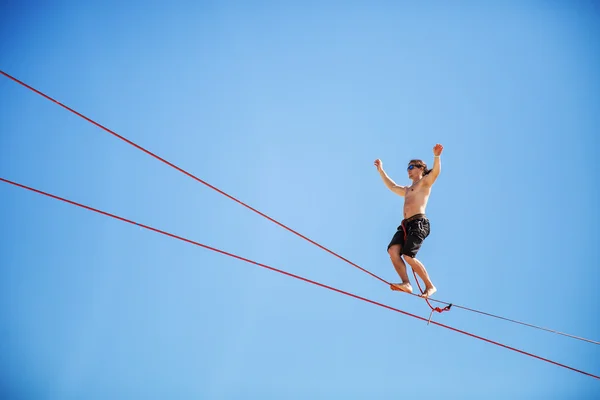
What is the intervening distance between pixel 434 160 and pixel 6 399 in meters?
65.6

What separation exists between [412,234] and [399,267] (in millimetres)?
513

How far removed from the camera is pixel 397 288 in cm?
653

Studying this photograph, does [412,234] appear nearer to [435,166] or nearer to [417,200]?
[417,200]

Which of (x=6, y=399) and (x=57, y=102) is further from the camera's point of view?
(x=6, y=399)

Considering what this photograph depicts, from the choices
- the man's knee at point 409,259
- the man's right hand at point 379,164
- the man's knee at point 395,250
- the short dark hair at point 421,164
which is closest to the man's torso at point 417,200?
the short dark hair at point 421,164

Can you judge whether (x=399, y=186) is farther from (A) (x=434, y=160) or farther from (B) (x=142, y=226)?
(B) (x=142, y=226)

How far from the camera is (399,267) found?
22.5 feet

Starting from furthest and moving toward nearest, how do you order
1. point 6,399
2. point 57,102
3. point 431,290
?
1. point 6,399
2. point 431,290
3. point 57,102

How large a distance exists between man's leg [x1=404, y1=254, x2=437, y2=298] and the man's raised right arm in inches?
46.5

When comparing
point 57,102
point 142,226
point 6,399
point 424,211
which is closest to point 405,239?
point 424,211

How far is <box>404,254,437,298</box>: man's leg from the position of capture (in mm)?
6691

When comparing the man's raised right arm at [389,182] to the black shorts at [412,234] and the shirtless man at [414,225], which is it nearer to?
the shirtless man at [414,225]

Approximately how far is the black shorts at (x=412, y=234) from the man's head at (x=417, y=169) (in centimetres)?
71

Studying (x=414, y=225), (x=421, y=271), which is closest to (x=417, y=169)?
(x=414, y=225)
